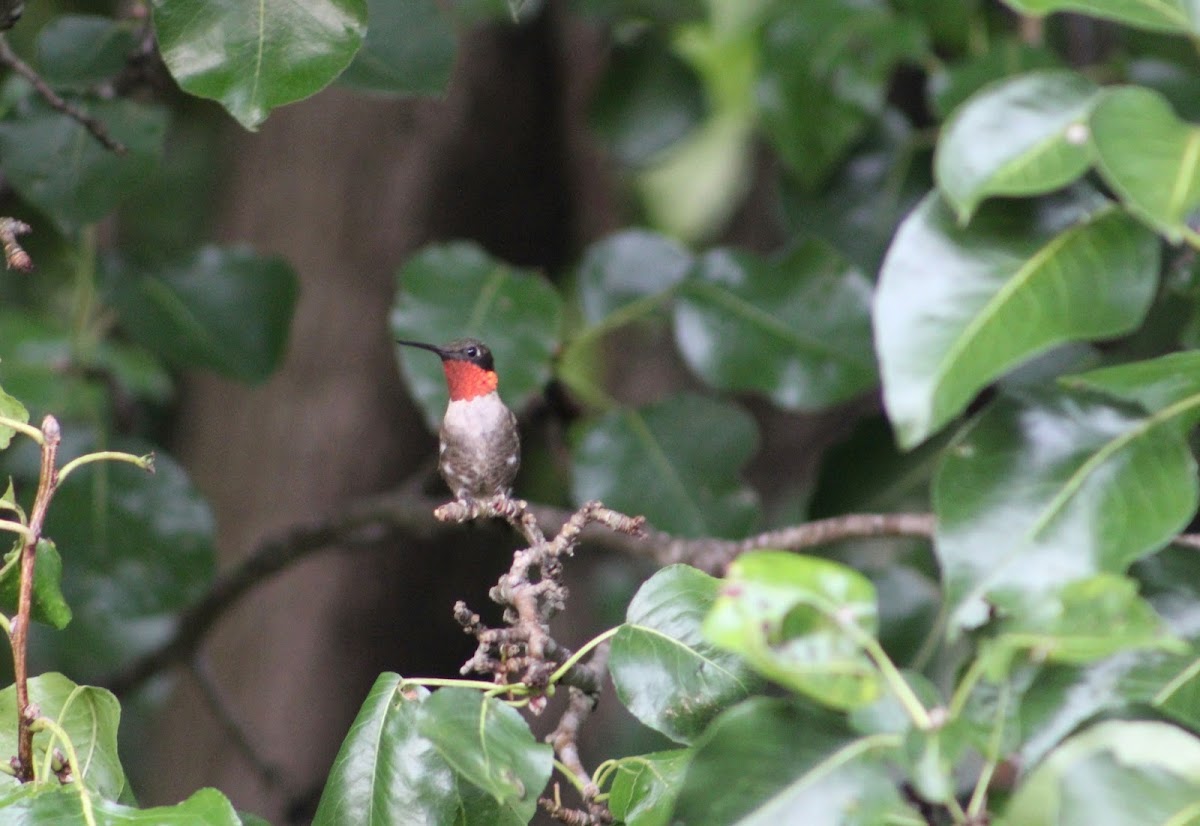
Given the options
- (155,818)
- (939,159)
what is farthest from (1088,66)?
(155,818)

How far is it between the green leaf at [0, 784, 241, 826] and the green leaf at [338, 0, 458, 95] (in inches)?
47.1

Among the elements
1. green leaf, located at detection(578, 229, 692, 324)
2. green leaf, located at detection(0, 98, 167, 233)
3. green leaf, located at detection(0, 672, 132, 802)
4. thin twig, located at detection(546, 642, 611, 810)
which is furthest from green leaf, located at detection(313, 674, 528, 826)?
green leaf, located at detection(578, 229, 692, 324)

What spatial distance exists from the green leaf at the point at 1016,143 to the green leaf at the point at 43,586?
3.12 feet

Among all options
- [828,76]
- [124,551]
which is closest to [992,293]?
[828,76]

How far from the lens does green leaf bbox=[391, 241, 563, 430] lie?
2.29 metres

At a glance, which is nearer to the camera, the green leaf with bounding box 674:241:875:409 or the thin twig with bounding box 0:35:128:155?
the thin twig with bounding box 0:35:128:155

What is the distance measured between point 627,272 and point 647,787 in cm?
144

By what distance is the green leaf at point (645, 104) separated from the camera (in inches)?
120

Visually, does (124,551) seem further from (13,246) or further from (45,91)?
(13,246)

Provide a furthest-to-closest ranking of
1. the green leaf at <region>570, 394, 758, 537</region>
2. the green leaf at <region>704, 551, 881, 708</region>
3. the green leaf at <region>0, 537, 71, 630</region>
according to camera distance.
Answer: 1. the green leaf at <region>570, 394, 758, 537</region>
2. the green leaf at <region>0, 537, 71, 630</region>
3. the green leaf at <region>704, 551, 881, 708</region>

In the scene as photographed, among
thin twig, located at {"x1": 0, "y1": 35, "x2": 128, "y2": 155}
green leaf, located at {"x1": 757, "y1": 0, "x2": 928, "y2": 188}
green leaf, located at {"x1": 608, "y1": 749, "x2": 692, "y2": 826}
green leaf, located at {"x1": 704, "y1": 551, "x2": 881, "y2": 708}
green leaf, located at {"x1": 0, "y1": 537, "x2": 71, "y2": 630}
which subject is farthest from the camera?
green leaf, located at {"x1": 757, "y1": 0, "x2": 928, "y2": 188}

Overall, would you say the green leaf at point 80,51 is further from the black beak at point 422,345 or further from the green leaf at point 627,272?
the green leaf at point 627,272

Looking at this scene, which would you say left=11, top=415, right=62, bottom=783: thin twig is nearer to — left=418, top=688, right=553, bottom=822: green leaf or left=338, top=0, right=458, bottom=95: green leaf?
left=418, top=688, right=553, bottom=822: green leaf

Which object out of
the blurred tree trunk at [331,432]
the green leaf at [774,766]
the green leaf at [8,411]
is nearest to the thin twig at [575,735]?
the green leaf at [774,766]
